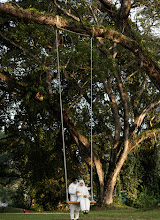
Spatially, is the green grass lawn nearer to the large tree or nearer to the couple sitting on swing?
the couple sitting on swing

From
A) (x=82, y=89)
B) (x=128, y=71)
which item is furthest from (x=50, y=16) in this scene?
(x=128, y=71)

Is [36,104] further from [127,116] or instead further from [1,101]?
Result: [127,116]

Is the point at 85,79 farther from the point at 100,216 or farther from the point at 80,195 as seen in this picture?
the point at 80,195

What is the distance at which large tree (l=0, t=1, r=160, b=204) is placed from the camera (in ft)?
53.0

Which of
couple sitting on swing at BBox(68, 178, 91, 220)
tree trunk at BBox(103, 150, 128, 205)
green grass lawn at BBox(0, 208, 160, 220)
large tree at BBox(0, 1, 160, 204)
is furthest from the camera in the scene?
tree trunk at BBox(103, 150, 128, 205)

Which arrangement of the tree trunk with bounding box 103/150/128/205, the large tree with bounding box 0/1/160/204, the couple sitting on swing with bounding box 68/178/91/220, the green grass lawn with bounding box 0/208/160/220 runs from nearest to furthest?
the couple sitting on swing with bounding box 68/178/91/220 → the green grass lawn with bounding box 0/208/160/220 → the large tree with bounding box 0/1/160/204 → the tree trunk with bounding box 103/150/128/205

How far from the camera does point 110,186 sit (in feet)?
63.0

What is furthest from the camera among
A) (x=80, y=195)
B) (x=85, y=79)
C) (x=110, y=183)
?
(x=110, y=183)

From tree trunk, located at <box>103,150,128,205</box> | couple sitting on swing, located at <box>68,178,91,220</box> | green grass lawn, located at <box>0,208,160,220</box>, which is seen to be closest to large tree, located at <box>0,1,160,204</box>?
tree trunk, located at <box>103,150,128,205</box>

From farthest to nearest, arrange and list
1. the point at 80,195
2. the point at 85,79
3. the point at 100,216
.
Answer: the point at 85,79 → the point at 100,216 → the point at 80,195

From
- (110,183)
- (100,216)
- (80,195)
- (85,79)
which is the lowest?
(100,216)

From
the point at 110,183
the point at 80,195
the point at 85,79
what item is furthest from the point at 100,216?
the point at 85,79

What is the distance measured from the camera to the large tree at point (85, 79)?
1616cm

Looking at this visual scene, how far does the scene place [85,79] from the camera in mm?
18078
